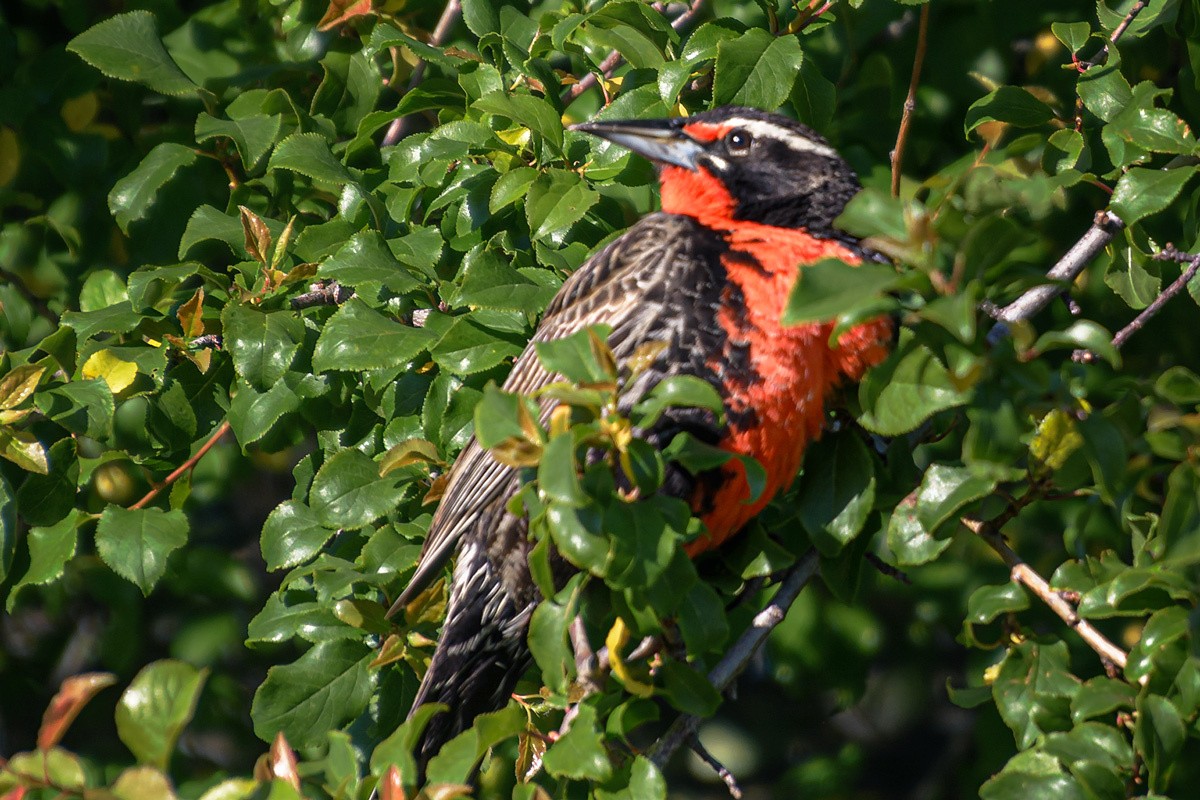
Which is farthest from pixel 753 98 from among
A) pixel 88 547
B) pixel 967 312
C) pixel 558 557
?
pixel 88 547

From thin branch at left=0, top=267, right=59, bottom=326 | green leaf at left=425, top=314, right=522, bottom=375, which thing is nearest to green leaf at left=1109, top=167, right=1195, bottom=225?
green leaf at left=425, top=314, right=522, bottom=375

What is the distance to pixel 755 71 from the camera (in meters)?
3.04

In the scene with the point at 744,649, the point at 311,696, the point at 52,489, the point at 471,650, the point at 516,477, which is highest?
the point at 52,489

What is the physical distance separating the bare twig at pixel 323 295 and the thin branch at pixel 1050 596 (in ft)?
4.96

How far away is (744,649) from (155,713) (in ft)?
4.30

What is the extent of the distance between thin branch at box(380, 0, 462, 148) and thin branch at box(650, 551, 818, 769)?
1.65 metres

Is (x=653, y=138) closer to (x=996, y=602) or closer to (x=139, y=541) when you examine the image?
(x=996, y=602)

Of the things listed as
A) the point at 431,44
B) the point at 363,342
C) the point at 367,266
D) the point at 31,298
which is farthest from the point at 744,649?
the point at 31,298

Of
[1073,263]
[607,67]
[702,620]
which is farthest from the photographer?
[607,67]

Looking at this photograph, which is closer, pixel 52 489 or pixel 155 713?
pixel 155 713

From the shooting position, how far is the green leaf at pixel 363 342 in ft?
9.61

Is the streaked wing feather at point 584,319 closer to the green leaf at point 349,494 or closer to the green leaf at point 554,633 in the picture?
the green leaf at point 349,494

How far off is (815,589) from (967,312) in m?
2.99

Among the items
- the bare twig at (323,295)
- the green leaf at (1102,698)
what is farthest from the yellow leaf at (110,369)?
the green leaf at (1102,698)
